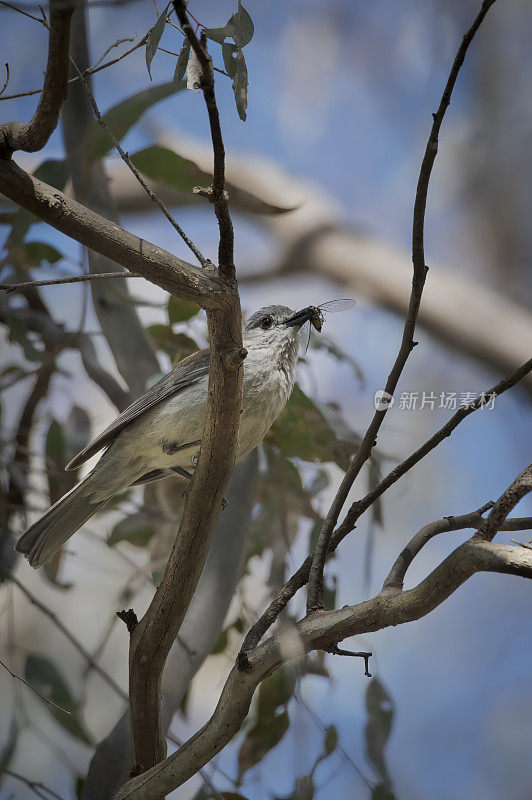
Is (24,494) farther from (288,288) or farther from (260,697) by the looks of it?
(288,288)

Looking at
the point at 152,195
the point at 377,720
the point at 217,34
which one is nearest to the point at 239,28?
the point at 217,34

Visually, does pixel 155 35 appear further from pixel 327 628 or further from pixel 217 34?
pixel 327 628

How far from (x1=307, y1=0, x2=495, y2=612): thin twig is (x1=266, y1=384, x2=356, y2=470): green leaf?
2.22ft

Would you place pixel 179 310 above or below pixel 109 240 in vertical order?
above

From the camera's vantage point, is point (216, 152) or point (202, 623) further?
point (202, 623)

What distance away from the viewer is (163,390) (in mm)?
1680

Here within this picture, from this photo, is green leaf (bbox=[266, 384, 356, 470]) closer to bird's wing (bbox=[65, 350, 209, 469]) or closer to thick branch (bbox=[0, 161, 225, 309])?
bird's wing (bbox=[65, 350, 209, 469])

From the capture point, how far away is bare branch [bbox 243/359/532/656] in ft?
3.54

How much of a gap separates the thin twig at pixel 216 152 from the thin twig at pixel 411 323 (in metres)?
0.25

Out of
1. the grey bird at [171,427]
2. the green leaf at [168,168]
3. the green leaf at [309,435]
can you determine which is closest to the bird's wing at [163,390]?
the grey bird at [171,427]

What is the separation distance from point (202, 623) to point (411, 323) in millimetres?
1141

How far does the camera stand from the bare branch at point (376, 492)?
108cm

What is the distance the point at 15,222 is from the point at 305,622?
148 cm

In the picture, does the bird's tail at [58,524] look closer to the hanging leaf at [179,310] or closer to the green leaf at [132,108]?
the hanging leaf at [179,310]
